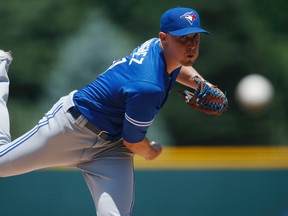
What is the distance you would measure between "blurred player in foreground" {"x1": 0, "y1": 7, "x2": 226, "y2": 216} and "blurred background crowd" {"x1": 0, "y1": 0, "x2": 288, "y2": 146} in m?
3.41

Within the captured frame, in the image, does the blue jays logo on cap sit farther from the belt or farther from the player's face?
the belt

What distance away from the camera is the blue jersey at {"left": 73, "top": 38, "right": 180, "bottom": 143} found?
3578 millimetres

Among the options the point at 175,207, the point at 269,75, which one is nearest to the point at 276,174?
the point at 175,207

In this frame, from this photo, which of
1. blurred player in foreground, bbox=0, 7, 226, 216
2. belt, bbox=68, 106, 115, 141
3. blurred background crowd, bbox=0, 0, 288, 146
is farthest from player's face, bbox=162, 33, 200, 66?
blurred background crowd, bbox=0, 0, 288, 146

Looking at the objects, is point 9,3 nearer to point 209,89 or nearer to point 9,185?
point 9,185

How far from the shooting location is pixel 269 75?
26.0 feet

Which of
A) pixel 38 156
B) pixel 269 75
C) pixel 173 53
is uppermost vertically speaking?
pixel 173 53

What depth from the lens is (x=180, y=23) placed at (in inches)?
142

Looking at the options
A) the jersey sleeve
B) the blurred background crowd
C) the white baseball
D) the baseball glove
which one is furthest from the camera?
the blurred background crowd

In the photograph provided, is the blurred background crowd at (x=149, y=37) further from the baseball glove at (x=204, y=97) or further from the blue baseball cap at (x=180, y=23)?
the blue baseball cap at (x=180, y=23)

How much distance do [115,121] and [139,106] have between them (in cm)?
25

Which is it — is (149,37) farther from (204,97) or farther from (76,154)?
(76,154)

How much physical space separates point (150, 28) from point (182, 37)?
191 inches

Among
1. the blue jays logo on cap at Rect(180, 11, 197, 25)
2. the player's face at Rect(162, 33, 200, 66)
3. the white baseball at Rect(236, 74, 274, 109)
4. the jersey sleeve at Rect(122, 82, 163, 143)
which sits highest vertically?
the blue jays logo on cap at Rect(180, 11, 197, 25)
